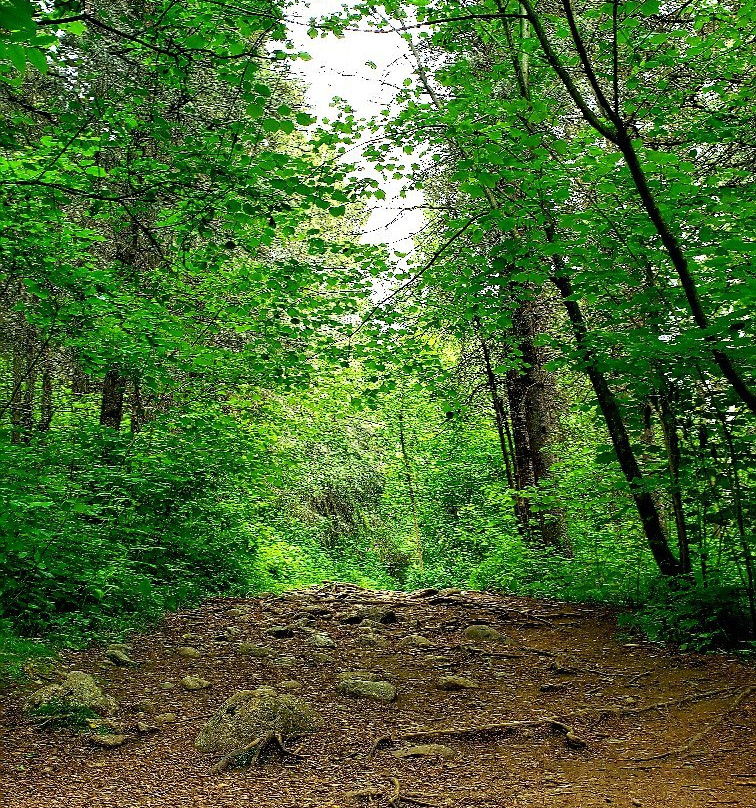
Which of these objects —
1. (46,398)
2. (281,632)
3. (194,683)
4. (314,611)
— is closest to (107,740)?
(194,683)

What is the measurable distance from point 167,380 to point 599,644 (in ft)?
21.7

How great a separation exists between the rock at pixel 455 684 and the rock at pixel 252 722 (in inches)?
55.6

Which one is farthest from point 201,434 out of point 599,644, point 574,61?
point 574,61

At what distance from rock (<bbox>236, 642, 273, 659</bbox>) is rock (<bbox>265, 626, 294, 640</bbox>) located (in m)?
0.56


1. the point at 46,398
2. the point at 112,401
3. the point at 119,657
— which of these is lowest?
the point at 119,657

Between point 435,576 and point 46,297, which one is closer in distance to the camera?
point 46,297

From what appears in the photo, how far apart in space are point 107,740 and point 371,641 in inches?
151

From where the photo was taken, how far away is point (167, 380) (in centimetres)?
895

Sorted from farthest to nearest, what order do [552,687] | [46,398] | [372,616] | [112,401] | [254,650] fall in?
[46,398] → [112,401] → [372,616] → [254,650] → [552,687]

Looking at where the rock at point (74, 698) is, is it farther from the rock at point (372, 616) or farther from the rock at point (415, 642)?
the rock at point (372, 616)

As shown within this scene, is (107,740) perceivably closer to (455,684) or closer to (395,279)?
(455,684)

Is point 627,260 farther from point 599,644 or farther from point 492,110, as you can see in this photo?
point 599,644

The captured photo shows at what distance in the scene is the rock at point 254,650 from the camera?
7.34 metres

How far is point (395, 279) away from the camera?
8.70 m
